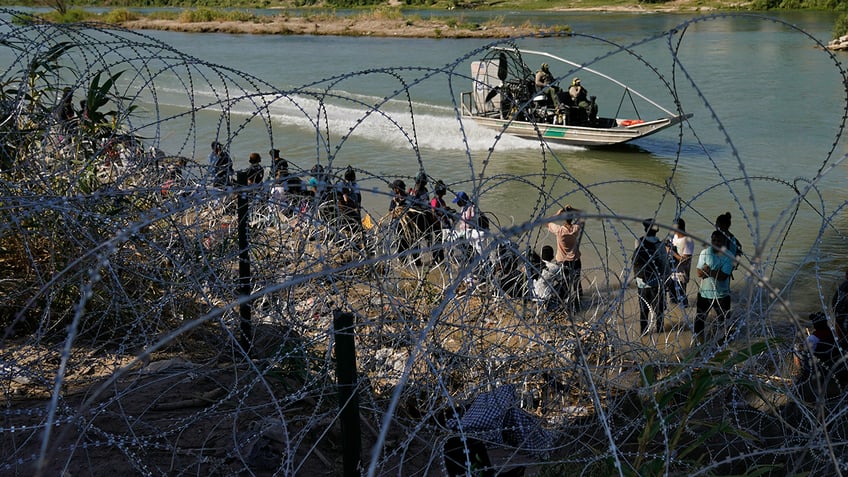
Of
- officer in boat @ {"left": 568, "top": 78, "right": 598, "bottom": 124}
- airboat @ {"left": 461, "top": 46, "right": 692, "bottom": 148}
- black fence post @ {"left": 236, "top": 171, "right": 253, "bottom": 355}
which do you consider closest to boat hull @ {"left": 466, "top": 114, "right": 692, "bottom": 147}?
airboat @ {"left": 461, "top": 46, "right": 692, "bottom": 148}

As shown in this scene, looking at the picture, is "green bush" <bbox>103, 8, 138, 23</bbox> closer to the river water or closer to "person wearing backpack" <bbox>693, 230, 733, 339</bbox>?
the river water

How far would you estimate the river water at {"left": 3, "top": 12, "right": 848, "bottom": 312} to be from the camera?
42.5 feet

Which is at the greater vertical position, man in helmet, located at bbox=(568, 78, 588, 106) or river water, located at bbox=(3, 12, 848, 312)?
man in helmet, located at bbox=(568, 78, 588, 106)

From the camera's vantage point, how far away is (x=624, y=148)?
792 inches

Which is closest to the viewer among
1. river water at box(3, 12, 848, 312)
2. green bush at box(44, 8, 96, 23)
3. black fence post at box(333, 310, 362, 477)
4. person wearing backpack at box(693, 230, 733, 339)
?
black fence post at box(333, 310, 362, 477)

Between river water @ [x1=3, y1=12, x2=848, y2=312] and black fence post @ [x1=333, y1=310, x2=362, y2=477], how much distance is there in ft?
18.2

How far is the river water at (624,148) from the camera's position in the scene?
1296cm

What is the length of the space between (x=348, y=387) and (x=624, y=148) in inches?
707

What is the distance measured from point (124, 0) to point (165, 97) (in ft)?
126

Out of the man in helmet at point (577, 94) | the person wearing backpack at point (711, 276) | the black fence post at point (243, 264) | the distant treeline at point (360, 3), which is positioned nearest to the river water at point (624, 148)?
the person wearing backpack at point (711, 276)

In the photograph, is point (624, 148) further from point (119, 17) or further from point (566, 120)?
point (119, 17)

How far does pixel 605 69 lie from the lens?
27.8 metres

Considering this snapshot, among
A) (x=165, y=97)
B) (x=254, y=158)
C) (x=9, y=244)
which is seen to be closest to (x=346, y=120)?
(x=165, y=97)

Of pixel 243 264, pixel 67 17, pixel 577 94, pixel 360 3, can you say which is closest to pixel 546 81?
pixel 577 94
